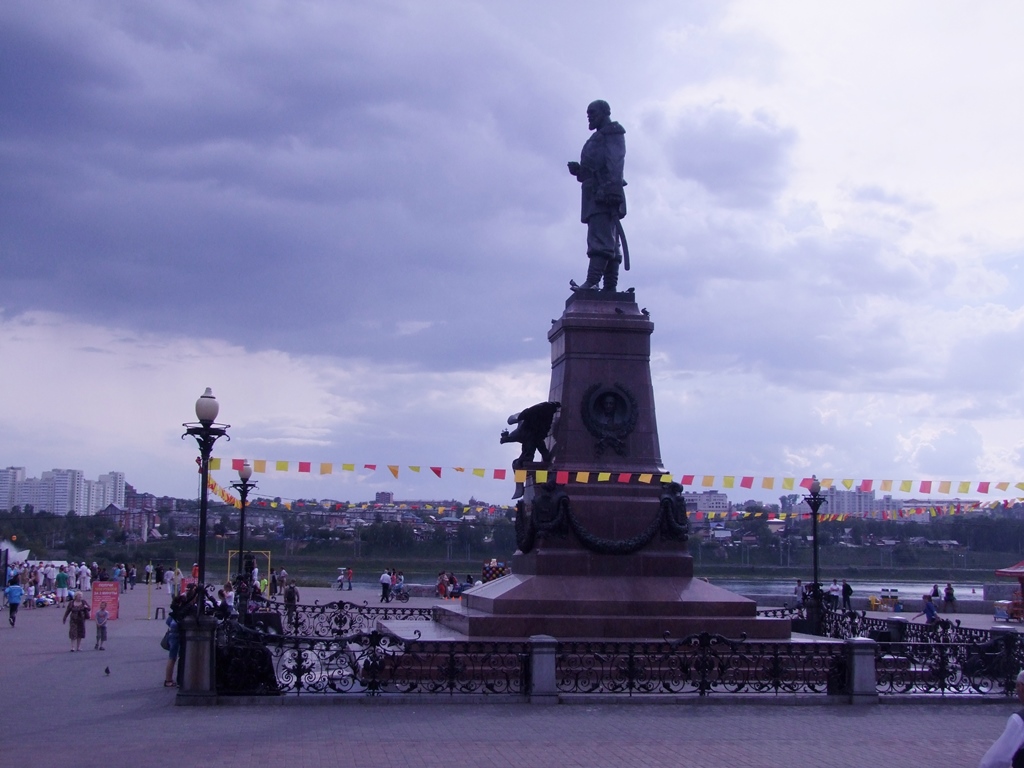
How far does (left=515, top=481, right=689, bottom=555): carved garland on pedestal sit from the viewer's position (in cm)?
2020

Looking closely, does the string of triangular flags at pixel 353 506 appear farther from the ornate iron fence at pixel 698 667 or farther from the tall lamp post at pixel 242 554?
the ornate iron fence at pixel 698 667

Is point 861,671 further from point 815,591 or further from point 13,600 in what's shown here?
point 13,600

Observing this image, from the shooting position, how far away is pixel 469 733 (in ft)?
44.2

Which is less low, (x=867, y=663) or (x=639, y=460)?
(x=639, y=460)

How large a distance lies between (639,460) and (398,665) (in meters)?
6.52

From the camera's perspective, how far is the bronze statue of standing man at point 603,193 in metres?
22.8

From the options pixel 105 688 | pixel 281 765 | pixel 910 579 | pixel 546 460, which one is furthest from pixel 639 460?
pixel 910 579

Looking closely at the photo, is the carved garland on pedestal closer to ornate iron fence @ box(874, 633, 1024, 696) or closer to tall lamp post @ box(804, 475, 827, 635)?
ornate iron fence @ box(874, 633, 1024, 696)

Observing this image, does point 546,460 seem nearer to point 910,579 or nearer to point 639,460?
point 639,460

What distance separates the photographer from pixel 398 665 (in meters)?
16.8

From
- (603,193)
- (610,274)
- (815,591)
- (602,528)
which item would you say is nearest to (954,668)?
(602,528)

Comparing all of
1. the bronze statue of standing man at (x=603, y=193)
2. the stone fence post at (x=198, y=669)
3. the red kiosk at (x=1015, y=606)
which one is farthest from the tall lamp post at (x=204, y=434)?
the red kiosk at (x=1015, y=606)

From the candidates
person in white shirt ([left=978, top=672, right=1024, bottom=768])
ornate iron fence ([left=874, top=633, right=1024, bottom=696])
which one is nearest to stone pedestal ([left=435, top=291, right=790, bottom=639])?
ornate iron fence ([left=874, top=633, right=1024, bottom=696])

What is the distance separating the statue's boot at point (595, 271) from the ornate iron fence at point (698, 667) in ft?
26.1
